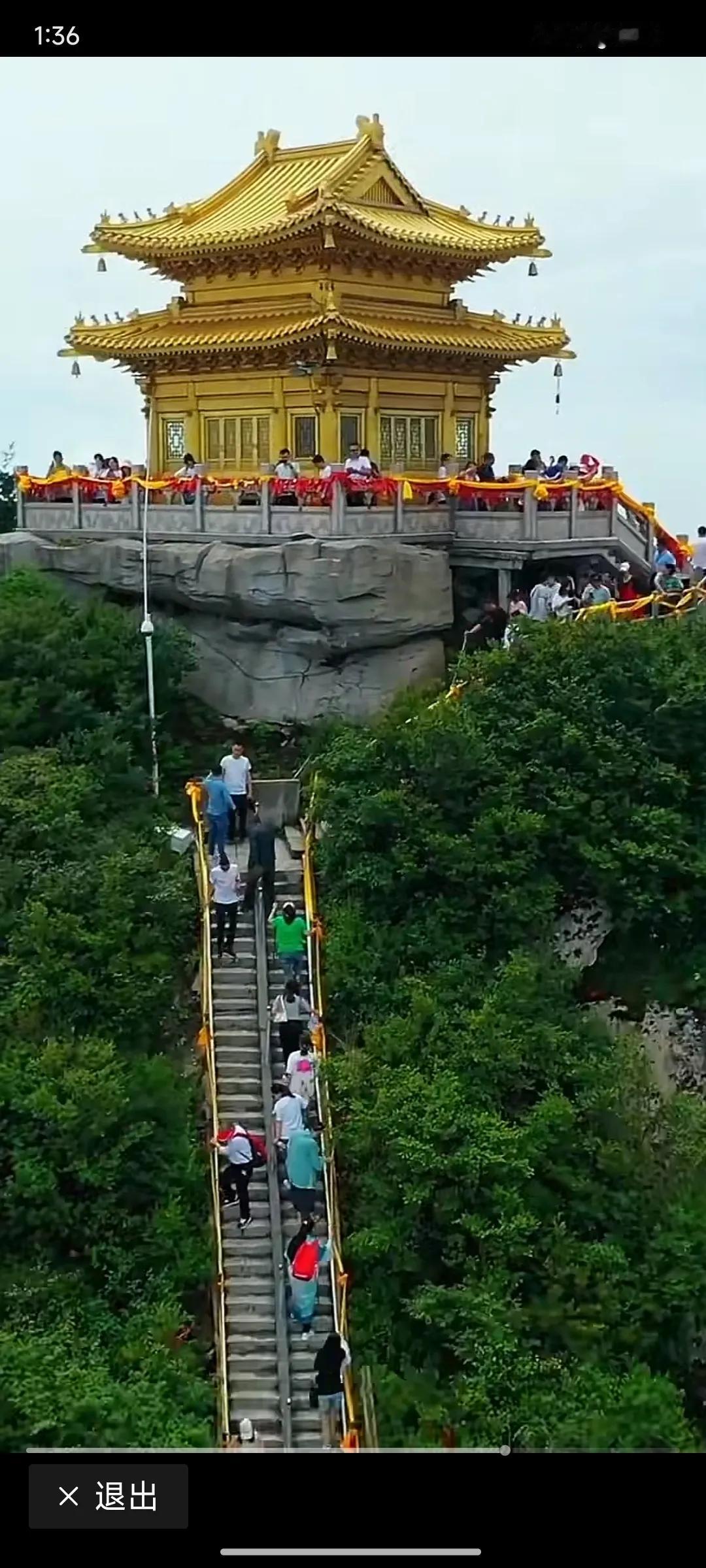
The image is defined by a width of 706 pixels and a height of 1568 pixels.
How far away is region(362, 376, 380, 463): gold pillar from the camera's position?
11.6 metres

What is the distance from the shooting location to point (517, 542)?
34.3 ft

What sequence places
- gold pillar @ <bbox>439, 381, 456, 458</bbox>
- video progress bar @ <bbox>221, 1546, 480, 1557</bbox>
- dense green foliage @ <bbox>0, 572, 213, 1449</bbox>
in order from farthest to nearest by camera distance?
gold pillar @ <bbox>439, 381, 456, 458</bbox> → dense green foliage @ <bbox>0, 572, 213, 1449</bbox> → video progress bar @ <bbox>221, 1546, 480, 1557</bbox>

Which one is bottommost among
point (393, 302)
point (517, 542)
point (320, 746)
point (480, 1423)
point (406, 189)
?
point (480, 1423)

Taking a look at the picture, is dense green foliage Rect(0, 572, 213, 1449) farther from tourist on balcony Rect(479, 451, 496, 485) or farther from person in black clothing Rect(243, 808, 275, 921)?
tourist on balcony Rect(479, 451, 496, 485)

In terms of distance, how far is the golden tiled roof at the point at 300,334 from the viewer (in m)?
10.9

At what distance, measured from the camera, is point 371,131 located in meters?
11.7

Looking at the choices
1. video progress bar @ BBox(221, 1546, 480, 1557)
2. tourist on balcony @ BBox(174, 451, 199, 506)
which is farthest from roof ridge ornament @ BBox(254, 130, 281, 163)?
video progress bar @ BBox(221, 1546, 480, 1557)

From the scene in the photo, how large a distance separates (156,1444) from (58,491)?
26.9 ft

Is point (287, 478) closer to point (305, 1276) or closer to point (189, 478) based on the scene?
point (189, 478)

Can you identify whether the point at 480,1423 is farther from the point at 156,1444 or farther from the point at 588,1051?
the point at 588,1051

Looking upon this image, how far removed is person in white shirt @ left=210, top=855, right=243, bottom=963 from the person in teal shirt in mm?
1565

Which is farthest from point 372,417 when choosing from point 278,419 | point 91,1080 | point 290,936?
point 91,1080

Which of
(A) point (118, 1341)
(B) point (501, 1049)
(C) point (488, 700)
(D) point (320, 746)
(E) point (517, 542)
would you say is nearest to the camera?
(A) point (118, 1341)

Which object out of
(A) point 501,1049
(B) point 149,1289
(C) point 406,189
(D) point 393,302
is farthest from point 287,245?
(B) point 149,1289
